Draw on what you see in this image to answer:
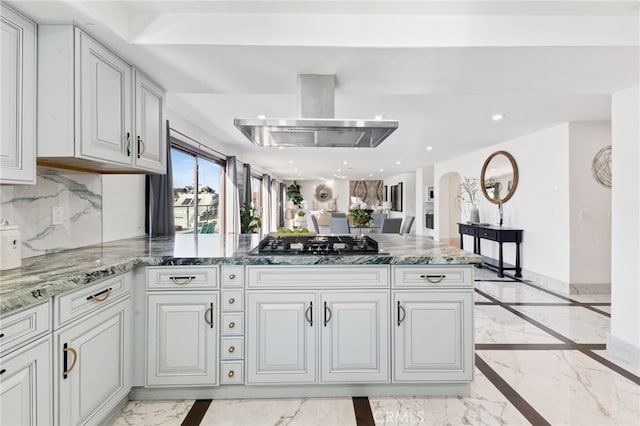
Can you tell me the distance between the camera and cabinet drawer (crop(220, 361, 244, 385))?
194 centimetres

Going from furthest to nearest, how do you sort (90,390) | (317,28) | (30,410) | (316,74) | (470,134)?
(470,134)
(316,74)
(317,28)
(90,390)
(30,410)

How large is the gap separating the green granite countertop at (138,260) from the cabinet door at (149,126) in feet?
2.08

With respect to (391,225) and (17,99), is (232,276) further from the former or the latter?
(391,225)

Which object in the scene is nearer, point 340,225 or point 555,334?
point 555,334

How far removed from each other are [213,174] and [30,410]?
15.3 feet

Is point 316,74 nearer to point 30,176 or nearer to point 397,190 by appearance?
point 30,176

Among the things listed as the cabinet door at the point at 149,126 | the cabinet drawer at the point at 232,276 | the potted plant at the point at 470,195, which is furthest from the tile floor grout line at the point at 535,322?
the cabinet door at the point at 149,126

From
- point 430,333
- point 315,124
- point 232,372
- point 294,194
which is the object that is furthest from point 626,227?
point 294,194

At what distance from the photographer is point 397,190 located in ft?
44.4

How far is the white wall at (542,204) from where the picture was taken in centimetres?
435

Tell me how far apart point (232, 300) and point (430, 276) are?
4.03 ft

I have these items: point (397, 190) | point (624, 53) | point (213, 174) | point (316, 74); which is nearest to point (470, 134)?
point (624, 53)

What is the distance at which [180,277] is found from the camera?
6.25 ft

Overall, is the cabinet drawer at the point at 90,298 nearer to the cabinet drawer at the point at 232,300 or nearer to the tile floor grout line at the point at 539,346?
the cabinet drawer at the point at 232,300
